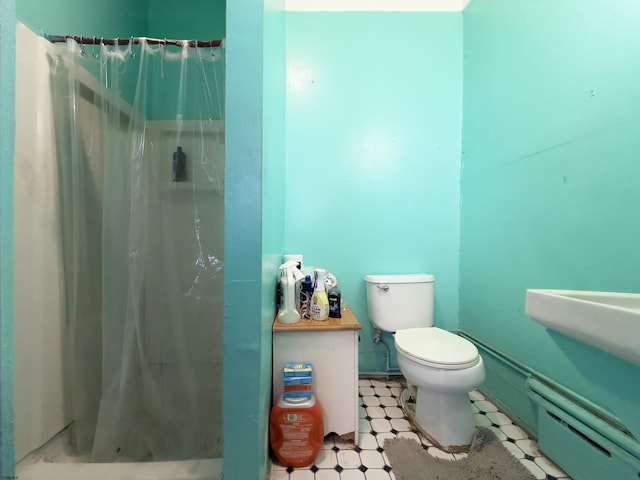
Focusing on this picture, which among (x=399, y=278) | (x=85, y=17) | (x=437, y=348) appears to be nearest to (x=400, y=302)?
(x=399, y=278)

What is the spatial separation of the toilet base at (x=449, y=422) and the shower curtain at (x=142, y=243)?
35.8 inches

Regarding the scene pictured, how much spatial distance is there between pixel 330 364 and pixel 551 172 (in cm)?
126

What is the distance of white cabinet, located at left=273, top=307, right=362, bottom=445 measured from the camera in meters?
1.02

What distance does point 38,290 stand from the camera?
82 centimetres

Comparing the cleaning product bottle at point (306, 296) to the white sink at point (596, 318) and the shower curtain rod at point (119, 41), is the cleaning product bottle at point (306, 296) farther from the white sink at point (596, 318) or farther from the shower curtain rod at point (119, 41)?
the shower curtain rod at point (119, 41)

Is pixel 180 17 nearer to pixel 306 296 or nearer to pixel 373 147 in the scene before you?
pixel 373 147

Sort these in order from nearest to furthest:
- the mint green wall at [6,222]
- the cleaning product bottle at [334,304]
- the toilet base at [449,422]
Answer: the mint green wall at [6,222] < the toilet base at [449,422] < the cleaning product bottle at [334,304]

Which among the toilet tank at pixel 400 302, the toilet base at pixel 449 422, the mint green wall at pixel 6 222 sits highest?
the mint green wall at pixel 6 222

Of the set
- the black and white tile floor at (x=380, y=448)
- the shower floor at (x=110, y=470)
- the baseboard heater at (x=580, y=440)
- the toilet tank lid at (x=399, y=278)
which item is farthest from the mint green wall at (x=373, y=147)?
the shower floor at (x=110, y=470)

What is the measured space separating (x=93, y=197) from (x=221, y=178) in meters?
0.50

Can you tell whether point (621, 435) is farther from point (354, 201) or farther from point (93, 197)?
point (93, 197)

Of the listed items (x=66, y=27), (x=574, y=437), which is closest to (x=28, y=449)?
(x=66, y=27)

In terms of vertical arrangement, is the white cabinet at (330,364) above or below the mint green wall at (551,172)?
below

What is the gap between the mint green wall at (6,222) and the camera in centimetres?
33
